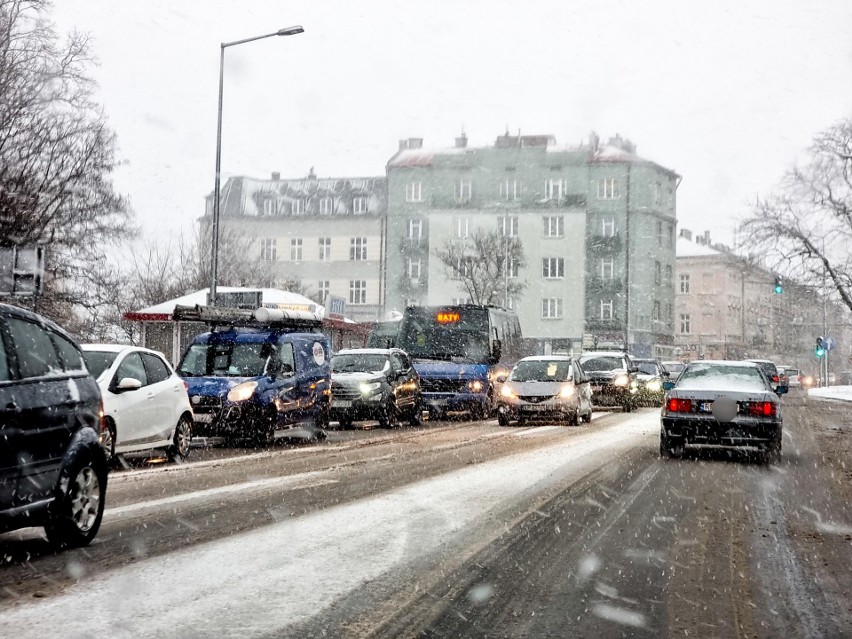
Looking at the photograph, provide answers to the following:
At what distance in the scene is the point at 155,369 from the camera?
1406cm

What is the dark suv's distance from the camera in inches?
249

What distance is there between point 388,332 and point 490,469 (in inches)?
694

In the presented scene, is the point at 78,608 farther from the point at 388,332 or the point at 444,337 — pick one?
the point at 388,332

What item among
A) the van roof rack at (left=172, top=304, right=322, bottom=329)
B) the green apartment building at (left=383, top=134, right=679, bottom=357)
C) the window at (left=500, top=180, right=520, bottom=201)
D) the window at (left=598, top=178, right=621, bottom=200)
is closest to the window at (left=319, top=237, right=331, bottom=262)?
the green apartment building at (left=383, top=134, right=679, bottom=357)

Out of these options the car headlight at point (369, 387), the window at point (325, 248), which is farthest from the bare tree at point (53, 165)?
the window at point (325, 248)

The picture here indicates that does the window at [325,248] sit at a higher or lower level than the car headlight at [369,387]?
higher

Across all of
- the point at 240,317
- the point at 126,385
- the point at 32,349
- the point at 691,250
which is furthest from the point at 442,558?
the point at 691,250

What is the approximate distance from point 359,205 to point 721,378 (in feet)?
239

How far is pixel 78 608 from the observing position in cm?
543

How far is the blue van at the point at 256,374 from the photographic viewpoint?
645 inches

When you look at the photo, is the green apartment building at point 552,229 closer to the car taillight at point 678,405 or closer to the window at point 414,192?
the window at point 414,192

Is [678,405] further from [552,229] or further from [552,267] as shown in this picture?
[552,229]

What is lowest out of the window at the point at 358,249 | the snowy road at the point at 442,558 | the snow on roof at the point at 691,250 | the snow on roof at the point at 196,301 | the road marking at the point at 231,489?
the road marking at the point at 231,489

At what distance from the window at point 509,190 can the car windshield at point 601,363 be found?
46.3 metres
